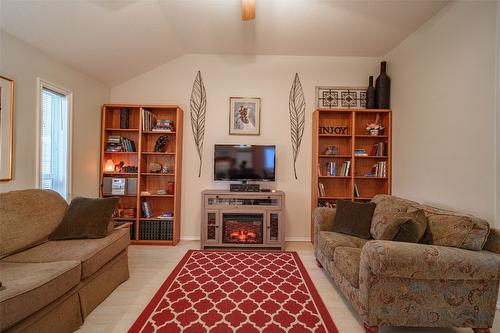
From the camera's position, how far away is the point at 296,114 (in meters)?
3.93

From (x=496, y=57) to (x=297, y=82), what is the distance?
2.35 meters

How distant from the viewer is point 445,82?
2592 millimetres

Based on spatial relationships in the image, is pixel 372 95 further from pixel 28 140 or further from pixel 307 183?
pixel 28 140

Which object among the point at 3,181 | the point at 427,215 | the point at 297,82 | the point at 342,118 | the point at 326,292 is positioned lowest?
the point at 326,292

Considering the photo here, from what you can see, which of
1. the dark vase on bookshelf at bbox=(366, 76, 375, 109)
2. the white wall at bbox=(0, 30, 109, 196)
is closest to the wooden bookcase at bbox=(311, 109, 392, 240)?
the dark vase on bookshelf at bbox=(366, 76, 375, 109)

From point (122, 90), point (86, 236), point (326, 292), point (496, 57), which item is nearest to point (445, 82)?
point (496, 57)

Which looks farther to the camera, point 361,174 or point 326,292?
point 361,174

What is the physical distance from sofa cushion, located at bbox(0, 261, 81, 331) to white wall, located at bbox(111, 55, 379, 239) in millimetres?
2255

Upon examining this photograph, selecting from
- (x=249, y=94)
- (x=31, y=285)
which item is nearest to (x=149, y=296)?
(x=31, y=285)

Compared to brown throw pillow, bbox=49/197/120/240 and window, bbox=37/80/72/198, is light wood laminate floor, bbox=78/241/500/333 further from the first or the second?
window, bbox=37/80/72/198

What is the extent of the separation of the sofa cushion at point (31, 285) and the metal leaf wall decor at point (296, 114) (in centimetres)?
309

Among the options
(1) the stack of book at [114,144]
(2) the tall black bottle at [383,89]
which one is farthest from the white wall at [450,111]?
(1) the stack of book at [114,144]

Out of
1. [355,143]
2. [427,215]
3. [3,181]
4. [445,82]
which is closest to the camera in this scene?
[427,215]

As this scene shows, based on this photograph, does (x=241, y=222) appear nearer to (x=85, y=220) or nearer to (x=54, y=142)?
(x=85, y=220)
